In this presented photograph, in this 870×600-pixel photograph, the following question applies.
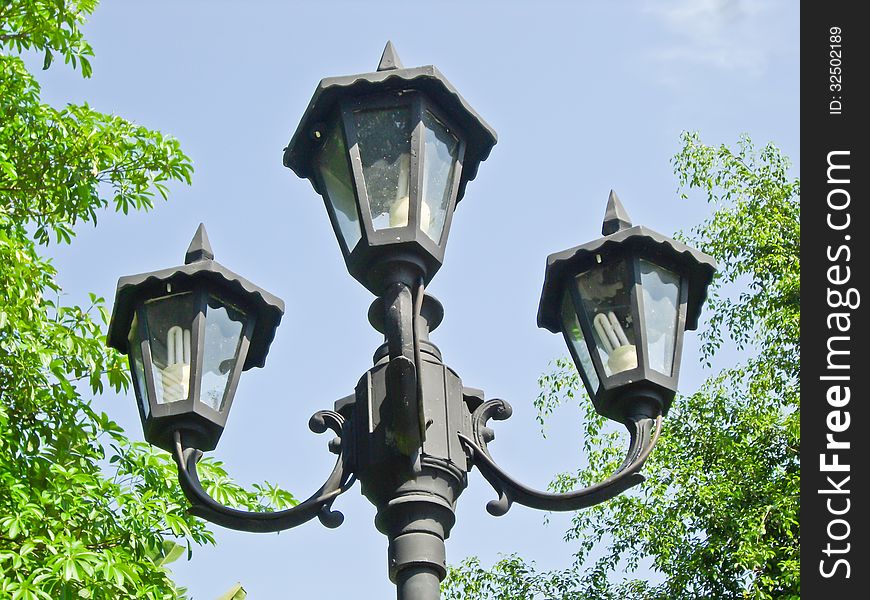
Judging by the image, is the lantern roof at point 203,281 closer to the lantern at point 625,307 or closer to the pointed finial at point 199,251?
the pointed finial at point 199,251

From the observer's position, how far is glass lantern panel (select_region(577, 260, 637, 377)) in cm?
368

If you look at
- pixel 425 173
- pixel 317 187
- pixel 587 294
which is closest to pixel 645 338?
pixel 587 294

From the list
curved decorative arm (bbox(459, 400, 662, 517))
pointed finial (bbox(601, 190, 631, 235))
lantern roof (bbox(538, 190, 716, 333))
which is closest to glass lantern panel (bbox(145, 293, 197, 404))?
curved decorative arm (bbox(459, 400, 662, 517))

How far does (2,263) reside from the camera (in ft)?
26.5

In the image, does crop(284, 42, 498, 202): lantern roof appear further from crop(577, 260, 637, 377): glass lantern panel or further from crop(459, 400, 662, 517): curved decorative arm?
crop(459, 400, 662, 517): curved decorative arm

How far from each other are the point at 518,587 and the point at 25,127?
25.9 feet

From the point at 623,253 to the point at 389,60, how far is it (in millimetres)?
930

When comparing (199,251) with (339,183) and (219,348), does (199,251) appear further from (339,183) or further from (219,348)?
(339,183)

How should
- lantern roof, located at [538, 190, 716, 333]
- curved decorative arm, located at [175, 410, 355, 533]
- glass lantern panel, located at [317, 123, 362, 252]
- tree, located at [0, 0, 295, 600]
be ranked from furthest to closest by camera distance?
tree, located at [0, 0, 295, 600]
lantern roof, located at [538, 190, 716, 333]
glass lantern panel, located at [317, 123, 362, 252]
curved decorative arm, located at [175, 410, 355, 533]

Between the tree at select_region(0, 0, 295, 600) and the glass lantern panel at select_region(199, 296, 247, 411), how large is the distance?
3.44 metres

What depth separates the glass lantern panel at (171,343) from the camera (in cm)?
360

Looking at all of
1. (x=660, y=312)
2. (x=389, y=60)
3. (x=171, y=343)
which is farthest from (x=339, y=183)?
(x=660, y=312)
